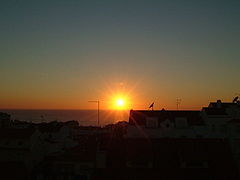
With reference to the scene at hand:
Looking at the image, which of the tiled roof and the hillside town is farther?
the tiled roof

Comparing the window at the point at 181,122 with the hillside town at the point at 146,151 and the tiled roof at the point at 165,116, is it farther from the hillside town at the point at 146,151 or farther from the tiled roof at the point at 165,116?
the tiled roof at the point at 165,116

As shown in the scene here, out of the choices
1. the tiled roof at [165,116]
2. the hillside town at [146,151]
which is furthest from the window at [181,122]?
the tiled roof at [165,116]

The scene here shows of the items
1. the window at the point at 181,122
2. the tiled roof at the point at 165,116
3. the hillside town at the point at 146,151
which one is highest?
the tiled roof at the point at 165,116

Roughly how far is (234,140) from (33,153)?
3092 cm

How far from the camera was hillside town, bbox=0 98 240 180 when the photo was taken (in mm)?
25516

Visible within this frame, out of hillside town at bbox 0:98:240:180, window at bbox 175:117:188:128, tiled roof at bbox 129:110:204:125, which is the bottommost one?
hillside town at bbox 0:98:240:180

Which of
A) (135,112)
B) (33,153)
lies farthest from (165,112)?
(33,153)

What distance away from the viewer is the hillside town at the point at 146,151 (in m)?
25.5

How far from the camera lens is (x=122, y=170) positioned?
25594 millimetres

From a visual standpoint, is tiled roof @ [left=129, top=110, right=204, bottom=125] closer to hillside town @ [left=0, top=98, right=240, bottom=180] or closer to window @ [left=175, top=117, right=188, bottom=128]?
hillside town @ [left=0, top=98, right=240, bottom=180]

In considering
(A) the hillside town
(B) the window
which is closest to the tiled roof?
(A) the hillside town

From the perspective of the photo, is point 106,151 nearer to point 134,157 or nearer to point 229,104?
point 134,157

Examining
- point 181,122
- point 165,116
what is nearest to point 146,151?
point 181,122

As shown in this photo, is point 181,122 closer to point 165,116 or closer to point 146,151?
point 165,116
